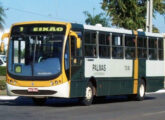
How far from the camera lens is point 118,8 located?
2210 inches

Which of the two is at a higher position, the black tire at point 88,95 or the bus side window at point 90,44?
the bus side window at point 90,44

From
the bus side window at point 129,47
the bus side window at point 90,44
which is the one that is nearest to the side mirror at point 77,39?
the bus side window at point 90,44

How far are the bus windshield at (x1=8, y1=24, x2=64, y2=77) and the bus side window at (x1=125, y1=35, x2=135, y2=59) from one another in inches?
208

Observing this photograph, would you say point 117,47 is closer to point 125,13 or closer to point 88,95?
point 88,95

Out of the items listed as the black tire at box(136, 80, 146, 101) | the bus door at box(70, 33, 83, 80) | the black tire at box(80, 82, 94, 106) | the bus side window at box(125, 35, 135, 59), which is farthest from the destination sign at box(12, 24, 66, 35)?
the black tire at box(136, 80, 146, 101)

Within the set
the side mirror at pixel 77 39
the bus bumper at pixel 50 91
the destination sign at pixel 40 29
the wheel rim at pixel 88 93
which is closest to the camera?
the bus bumper at pixel 50 91

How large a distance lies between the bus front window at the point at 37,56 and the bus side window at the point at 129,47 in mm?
5295

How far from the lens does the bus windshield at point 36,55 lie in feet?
73.2

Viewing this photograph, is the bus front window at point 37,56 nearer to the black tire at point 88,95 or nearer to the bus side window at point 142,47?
the black tire at point 88,95

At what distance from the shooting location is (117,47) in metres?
26.1

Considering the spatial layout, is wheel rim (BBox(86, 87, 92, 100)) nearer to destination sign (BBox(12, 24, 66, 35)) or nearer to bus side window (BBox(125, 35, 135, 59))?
destination sign (BBox(12, 24, 66, 35))

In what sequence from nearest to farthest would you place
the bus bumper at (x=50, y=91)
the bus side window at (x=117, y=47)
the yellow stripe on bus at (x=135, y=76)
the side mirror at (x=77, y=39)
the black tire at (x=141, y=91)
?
the bus bumper at (x=50, y=91), the side mirror at (x=77, y=39), the bus side window at (x=117, y=47), the yellow stripe on bus at (x=135, y=76), the black tire at (x=141, y=91)

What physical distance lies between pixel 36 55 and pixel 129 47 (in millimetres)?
5950

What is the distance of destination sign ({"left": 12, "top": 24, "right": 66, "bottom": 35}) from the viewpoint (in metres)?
22.6
